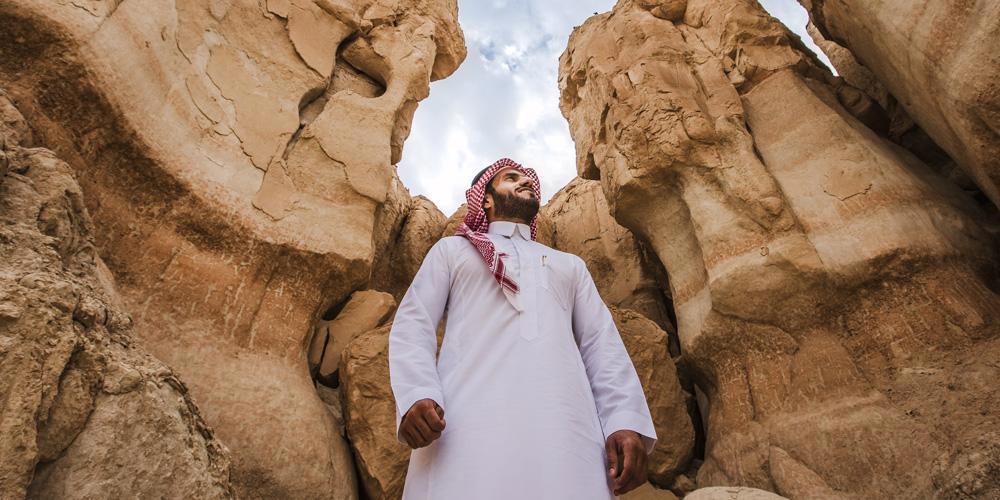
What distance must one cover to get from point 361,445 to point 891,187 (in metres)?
4.82

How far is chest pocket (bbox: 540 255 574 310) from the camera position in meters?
3.06

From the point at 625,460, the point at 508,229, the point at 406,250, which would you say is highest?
the point at 406,250

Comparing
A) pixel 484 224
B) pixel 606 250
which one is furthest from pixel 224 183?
pixel 606 250

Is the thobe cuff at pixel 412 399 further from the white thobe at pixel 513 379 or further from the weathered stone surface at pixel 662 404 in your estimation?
the weathered stone surface at pixel 662 404

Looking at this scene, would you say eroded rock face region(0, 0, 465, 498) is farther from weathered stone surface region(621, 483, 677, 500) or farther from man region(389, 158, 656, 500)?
weathered stone surface region(621, 483, 677, 500)

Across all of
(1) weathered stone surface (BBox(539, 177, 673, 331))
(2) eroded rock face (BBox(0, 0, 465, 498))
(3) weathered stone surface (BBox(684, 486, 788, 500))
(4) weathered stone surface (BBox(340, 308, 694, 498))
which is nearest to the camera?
(3) weathered stone surface (BBox(684, 486, 788, 500))

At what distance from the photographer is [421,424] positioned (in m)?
2.23

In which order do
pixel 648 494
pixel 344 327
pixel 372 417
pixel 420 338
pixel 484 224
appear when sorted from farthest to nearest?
pixel 344 327
pixel 648 494
pixel 372 417
pixel 484 224
pixel 420 338

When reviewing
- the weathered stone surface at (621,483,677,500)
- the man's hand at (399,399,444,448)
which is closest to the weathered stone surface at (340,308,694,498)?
the weathered stone surface at (621,483,677,500)

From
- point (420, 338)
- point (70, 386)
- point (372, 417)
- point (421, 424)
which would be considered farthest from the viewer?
point (372, 417)

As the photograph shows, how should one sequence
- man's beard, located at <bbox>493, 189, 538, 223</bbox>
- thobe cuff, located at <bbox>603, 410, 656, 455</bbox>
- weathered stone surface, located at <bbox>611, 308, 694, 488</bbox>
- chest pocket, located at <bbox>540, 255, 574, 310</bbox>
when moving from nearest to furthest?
thobe cuff, located at <bbox>603, 410, 656, 455</bbox>
chest pocket, located at <bbox>540, 255, 574, 310</bbox>
man's beard, located at <bbox>493, 189, 538, 223</bbox>
weathered stone surface, located at <bbox>611, 308, 694, 488</bbox>

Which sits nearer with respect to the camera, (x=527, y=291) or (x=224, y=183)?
(x=527, y=291)

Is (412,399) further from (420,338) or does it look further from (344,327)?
(344,327)

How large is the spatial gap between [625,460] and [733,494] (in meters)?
1.63
